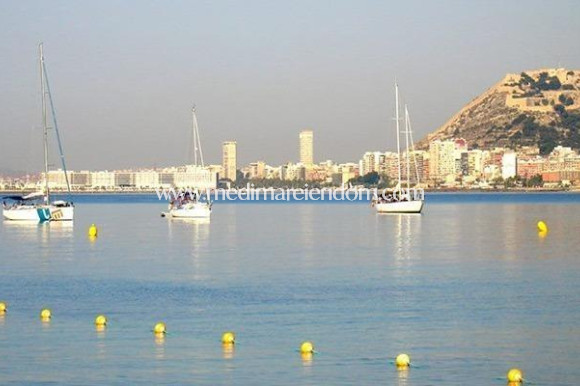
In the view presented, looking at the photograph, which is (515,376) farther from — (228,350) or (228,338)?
(228,338)

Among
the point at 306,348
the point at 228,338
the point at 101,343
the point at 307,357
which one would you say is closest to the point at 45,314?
the point at 101,343

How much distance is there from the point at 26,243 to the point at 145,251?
924 cm

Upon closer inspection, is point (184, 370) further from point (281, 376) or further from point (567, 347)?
point (567, 347)

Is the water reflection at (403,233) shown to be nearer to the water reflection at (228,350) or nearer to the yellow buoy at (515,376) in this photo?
the water reflection at (228,350)

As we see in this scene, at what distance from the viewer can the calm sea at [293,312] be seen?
72.0ft

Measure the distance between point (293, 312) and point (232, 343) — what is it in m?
4.97

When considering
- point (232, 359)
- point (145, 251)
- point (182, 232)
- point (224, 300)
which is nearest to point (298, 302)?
point (224, 300)

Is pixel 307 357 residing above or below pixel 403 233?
below

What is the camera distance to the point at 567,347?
78.2 feet

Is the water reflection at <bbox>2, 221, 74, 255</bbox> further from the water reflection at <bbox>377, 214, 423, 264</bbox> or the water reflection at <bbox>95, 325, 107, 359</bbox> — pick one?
the water reflection at <bbox>95, 325, 107, 359</bbox>

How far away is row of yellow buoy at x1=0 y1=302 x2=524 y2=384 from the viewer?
20656 millimetres

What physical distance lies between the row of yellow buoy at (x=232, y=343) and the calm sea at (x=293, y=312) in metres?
0.20

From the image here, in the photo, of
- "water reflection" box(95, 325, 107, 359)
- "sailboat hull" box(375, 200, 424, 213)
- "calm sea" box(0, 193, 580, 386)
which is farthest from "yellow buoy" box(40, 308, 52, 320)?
"sailboat hull" box(375, 200, 424, 213)

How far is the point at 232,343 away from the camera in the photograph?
79.7 ft
